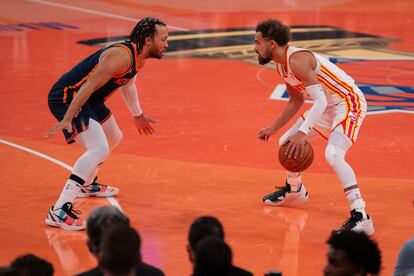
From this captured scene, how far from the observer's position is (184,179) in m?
11.3

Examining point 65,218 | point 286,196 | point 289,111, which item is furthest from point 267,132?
point 65,218

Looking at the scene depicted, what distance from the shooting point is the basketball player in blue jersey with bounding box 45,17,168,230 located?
31.2ft

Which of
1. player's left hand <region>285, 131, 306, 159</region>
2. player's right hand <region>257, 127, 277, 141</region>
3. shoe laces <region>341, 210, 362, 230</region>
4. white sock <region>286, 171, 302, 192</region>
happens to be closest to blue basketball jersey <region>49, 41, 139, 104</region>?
player's right hand <region>257, 127, 277, 141</region>

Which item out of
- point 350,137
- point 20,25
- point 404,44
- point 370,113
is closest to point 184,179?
point 350,137

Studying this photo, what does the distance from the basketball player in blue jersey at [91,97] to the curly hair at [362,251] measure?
4503 millimetres

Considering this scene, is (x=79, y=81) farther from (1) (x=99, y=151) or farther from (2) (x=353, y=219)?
(2) (x=353, y=219)

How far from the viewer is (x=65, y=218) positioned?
9547mm

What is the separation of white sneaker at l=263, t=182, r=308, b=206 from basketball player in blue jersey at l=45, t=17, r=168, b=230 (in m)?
1.94

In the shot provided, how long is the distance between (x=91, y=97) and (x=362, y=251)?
17.3 ft

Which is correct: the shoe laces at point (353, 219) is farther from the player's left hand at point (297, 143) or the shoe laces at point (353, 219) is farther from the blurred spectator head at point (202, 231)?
the blurred spectator head at point (202, 231)

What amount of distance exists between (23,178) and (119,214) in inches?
210

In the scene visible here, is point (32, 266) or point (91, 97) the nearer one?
point (32, 266)

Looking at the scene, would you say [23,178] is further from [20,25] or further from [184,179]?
[20,25]

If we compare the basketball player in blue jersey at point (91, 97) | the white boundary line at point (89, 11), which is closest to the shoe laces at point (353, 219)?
the basketball player in blue jersey at point (91, 97)
